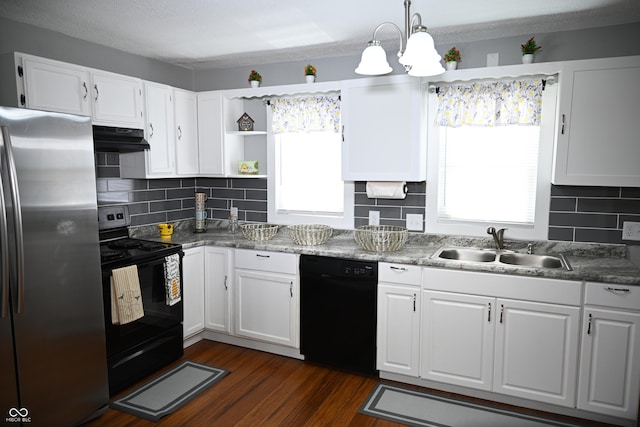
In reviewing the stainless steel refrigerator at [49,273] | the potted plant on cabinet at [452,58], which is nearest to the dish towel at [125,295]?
the stainless steel refrigerator at [49,273]

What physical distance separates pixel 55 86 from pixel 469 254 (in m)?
2.87

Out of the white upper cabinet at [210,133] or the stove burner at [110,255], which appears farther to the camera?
the white upper cabinet at [210,133]

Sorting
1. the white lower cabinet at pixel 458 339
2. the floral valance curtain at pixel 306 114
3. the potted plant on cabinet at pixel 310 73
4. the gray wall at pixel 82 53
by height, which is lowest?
the white lower cabinet at pixel 458 339

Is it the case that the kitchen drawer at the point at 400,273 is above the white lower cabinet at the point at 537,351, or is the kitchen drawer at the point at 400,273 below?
above

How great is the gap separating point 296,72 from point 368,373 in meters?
2.42

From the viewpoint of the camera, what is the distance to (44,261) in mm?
2234

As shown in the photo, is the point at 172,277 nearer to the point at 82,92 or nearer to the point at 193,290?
the point at 193,290

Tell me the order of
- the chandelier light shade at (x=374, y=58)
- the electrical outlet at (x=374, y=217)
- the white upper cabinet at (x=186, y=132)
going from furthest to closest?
the white upper cabinet at (x=186, y=132) < the electrical outlet at (x=374, y=217) < the chandelier light shade at (x=374, y=58)

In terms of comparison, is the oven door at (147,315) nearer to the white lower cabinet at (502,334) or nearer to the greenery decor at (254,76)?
the greenery decor at (254,76)

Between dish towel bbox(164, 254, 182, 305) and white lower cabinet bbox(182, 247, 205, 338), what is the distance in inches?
5.8

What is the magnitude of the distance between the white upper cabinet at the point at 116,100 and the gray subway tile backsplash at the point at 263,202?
1.25 feet

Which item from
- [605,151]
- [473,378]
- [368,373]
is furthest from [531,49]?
[368,373]

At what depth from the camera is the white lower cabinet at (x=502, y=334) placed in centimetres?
255

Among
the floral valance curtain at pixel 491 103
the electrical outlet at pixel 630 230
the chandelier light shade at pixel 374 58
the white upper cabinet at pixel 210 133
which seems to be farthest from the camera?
the white upper cabinet at pixel 210 133
